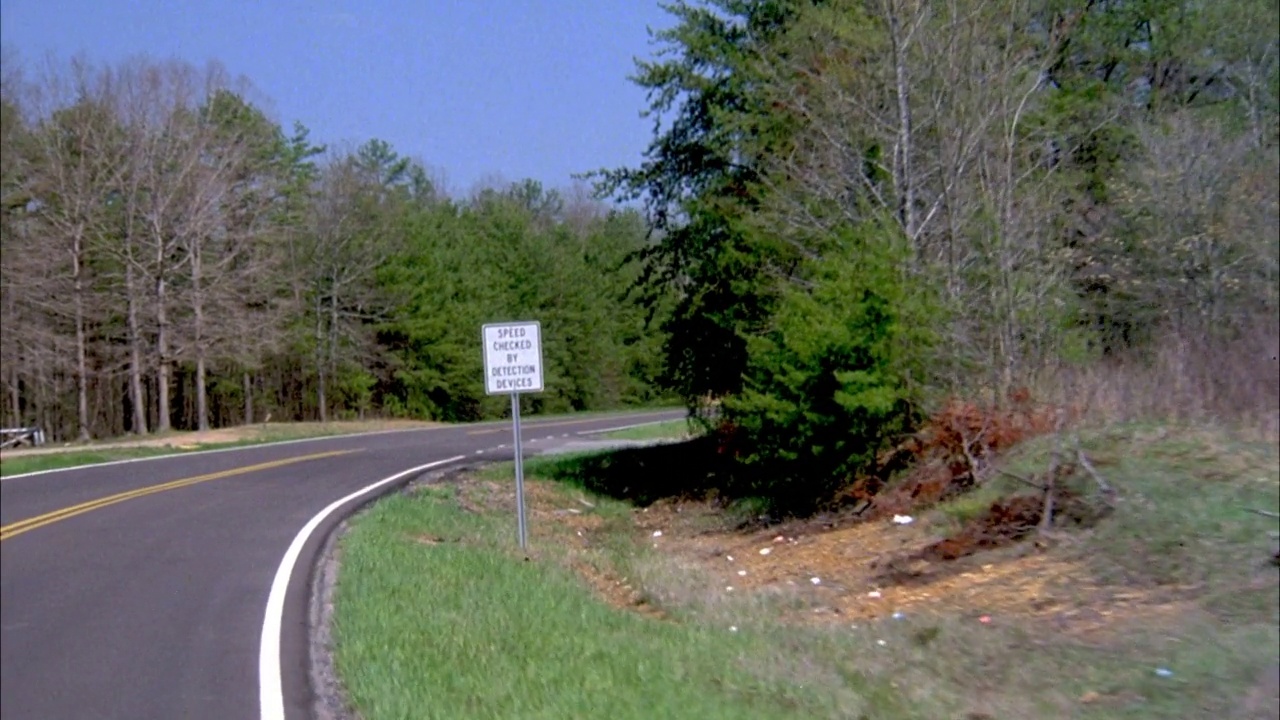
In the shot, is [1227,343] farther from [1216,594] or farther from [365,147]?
[365,147]

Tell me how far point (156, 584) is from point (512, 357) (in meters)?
5.12

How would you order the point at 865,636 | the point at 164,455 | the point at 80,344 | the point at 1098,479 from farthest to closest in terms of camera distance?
the point at 80,344
the point at 164,455
the point at 1098,479
the point at 865,636

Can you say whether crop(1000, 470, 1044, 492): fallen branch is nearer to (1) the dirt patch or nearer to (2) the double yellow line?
(1) the dirt patch

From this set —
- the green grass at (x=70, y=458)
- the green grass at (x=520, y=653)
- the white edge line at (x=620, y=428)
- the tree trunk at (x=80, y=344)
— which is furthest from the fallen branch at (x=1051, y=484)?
the tree trunk at (x=80, y=344)

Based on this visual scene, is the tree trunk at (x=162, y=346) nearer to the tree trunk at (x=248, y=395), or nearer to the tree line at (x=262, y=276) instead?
the tree line at (x=262, y=276)

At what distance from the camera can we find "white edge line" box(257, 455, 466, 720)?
27.5 ft

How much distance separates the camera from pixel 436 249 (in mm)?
47469

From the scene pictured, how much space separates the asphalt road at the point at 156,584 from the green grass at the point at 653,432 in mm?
11059

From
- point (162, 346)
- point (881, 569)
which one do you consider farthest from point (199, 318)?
point (881, 569)

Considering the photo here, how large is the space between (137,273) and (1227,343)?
3625cm

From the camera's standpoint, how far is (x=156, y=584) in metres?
13.0

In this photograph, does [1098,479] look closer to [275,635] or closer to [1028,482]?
[1028,482]

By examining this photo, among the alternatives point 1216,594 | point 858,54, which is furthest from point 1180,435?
point 858,54

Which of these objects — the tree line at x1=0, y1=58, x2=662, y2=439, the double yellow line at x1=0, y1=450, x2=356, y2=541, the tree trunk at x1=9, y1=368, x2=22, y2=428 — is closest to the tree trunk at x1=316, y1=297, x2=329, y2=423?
the tree line at x1=0, y1=58, x2=662, y2=439
